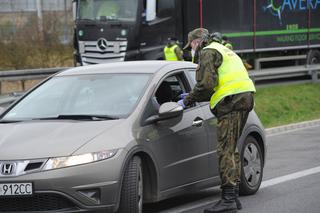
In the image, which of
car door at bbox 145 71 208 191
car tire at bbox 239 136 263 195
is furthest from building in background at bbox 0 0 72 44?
car door at bbox 145 71 208 191

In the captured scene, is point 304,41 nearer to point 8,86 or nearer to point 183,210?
point 8,86

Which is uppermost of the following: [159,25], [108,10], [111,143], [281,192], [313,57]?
[108,10]

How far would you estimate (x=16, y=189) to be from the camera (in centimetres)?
594

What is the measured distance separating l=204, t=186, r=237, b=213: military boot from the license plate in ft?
6.45

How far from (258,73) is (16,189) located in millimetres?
15671

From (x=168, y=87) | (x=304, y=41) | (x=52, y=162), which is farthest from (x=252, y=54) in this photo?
(x=52, y=162)

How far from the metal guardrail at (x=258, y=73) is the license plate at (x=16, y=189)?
1297 cm

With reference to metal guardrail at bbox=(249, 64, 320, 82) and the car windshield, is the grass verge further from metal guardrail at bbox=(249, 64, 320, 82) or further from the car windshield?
the car windshield

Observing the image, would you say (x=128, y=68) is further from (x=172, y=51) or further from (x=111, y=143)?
(x=172, y=51)

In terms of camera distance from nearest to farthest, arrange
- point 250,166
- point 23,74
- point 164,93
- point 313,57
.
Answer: point 164,93, point 250,166, point 23,74, point 313,57

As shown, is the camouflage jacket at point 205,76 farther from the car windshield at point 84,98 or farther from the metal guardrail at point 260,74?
the metal guardrail at point 260,74

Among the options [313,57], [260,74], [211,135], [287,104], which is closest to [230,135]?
[211,135]

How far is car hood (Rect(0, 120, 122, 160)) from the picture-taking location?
19.8 ft

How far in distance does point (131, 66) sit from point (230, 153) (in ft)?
4.39
